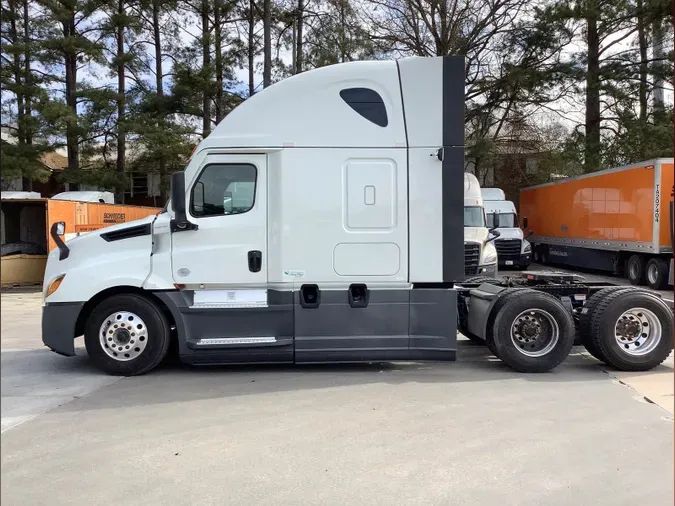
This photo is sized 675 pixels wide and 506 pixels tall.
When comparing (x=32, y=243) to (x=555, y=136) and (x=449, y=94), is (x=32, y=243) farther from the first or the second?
(x=555, y=136)

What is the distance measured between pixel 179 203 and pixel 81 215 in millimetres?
12588

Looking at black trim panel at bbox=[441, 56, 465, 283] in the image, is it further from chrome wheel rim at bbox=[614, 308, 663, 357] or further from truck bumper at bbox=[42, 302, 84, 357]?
truck bumper at bbox=[42, 302, 84, 357]

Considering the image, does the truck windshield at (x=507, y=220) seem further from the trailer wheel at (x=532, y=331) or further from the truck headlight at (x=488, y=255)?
the trailer wheel at (x=532, y=331)

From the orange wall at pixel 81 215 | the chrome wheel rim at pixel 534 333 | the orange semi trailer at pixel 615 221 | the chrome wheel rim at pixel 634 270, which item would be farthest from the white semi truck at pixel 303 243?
the chrome wheel rim at pixel 634 270

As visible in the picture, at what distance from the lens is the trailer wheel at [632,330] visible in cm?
691

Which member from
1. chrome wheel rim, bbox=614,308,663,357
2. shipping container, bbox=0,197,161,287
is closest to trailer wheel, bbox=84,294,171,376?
chrome wheel rim, bbox=614,308,663,357

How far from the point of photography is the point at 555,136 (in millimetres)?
27422

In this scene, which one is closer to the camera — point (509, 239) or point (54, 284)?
point (54, 284)

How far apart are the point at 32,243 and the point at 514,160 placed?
23539 millimetres

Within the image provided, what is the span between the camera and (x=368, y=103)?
21.8 feet

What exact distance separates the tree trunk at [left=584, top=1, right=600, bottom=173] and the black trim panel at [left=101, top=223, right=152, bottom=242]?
22.8 m

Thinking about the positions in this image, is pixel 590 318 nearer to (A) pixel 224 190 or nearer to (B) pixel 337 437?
(B) pixel 337 437

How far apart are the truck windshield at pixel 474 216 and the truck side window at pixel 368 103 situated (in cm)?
874

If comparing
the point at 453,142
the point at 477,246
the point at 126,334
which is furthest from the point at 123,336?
the point at 477,246
